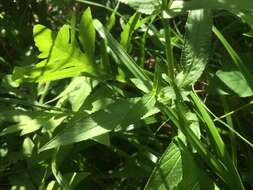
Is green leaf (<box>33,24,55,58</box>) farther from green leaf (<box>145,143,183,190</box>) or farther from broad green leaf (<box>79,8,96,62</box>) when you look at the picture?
green leaf (<box>145,143,183,190</box>)

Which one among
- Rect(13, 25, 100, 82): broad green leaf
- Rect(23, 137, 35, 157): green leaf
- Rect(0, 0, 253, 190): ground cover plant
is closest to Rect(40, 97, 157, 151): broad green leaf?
Rect(0, 0, 253, 190): ground cover plant

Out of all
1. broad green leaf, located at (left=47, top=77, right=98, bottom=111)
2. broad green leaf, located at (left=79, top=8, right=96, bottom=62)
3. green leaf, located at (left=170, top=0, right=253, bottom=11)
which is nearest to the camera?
green leaf, located at (left=170, top=0, right=253, bottom=11)

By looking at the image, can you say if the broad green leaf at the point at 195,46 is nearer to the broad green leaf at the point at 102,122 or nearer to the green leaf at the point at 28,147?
the broad green leaf at the point at 102,122

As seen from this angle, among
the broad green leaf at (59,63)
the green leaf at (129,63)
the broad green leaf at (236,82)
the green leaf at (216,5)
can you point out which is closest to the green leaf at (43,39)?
the broad green leaf at (59,63)

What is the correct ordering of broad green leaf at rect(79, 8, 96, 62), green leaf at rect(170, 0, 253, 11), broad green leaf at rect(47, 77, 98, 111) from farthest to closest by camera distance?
broad green leaf at rect(47, 77, 98, 111) < broad green leaf at rect(79, 8, 96, 62) < green leaf at rect(170, 0, 253, 11)

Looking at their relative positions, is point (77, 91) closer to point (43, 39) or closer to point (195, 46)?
point (43, 39)

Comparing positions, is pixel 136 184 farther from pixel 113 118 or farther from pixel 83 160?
pixel 113 118

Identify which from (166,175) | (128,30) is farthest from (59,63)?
(166,175)

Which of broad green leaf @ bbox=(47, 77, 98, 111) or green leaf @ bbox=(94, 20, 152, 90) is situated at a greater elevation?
green leaf @ bbox=(94, 20, 152, 90)
